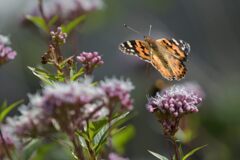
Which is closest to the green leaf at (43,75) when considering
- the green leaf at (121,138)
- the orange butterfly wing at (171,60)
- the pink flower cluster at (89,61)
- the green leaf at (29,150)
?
the pink flower cluster at (89,61)

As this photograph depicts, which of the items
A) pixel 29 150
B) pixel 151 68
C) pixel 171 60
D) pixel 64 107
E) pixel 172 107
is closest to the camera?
pixel 64 107

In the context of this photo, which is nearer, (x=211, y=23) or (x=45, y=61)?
(x=45, y=61)

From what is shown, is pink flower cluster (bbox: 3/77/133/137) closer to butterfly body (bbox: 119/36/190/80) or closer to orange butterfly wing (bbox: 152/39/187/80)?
butterfly body (bbox: 119/36/190/80)

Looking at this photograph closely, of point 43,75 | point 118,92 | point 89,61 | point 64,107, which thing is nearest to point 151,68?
point 89,61

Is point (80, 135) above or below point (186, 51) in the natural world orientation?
above

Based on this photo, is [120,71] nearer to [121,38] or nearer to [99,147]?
[121,38]

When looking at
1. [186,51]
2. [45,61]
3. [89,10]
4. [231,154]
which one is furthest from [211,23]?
[45,61]

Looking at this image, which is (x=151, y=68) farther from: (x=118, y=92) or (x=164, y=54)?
(x=118, y=92)

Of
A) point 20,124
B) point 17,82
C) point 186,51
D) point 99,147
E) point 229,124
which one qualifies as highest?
point 20,124
